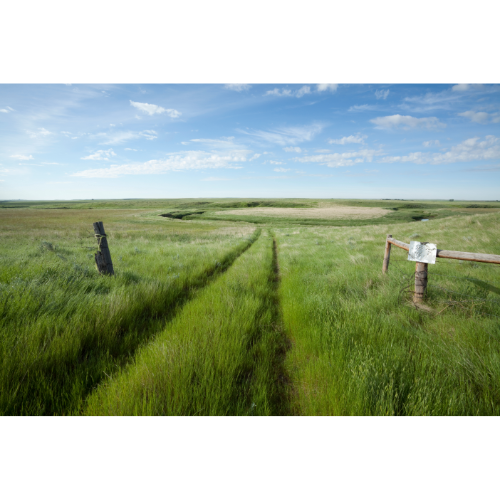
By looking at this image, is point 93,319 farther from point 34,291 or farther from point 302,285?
point 302,285

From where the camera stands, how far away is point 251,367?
2994 mm

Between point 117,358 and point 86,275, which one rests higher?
point 86,275

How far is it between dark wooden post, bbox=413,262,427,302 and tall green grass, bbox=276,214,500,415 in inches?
8.3

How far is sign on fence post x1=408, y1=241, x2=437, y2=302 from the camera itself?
3938 millimetres

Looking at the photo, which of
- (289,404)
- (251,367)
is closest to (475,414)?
(289,404)

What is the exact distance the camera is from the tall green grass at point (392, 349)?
87.2 inches

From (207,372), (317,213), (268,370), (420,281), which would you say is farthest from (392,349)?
(317,213)

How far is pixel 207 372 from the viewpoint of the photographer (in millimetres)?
2516

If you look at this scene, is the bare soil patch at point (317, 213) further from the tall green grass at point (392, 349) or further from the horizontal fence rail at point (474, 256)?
the horizontal fence rail at point (474, 256)

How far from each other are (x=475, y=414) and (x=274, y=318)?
308 cm

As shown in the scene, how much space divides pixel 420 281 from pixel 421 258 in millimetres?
649

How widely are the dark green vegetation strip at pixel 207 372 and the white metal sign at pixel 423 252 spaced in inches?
117

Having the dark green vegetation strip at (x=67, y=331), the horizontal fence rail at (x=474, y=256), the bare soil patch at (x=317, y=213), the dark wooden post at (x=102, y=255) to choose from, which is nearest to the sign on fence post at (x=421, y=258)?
the horizontal fence rail at (x=474, y=256)

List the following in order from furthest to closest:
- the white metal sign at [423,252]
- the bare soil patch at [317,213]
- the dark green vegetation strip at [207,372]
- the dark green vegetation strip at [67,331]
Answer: the bare soil patch at [317,213]
the white metal sign at [423,252]
the dark green vegetation strip at [67,331]
the dark green vegetation strip at [207,372]
